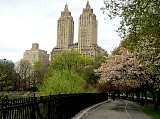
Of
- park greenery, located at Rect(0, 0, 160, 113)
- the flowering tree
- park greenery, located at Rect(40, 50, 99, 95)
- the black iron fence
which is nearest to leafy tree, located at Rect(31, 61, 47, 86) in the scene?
park greenery, located at Rect(0, 0, 160, 113)

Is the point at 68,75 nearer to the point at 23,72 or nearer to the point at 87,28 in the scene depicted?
the point at 23,72

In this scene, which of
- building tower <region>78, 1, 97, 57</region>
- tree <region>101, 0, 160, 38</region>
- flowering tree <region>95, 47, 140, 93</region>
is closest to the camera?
tree <region>101, 0, 160, 38</region>

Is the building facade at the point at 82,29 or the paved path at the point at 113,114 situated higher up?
the building facade at the point at 82,29

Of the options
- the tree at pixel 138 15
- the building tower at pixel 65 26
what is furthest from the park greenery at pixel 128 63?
the building tower at pixel 65 26

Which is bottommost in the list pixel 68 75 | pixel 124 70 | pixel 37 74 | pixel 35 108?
pixel 35 108

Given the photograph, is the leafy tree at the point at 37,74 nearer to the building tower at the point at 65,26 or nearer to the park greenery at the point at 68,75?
the park greenery at the point at 68,75

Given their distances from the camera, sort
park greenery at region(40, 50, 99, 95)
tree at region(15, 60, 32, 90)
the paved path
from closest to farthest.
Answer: the paved path → park greenery at region(40, 50, 99, 95) → tree at region(15, 60, 32, 90)

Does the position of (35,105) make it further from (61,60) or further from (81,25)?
(81,25)

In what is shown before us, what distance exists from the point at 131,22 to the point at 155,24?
4.39ft

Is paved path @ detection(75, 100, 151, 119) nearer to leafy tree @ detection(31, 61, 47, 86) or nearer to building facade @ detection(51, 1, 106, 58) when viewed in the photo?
leafy tree @ detection(31, 61, 47, 86)

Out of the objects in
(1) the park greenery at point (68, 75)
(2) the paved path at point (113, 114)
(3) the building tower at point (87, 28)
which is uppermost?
(3) the building tower at point (87, 28)

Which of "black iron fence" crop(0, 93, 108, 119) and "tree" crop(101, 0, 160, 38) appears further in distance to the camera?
"tree" crop(101, 0, 160, 38)

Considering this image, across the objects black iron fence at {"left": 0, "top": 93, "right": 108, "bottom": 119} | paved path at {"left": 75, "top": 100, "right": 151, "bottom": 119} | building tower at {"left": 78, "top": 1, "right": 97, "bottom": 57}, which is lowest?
paved path at {"left": 75, "top": 100, "right": 151, "bottom": 119}

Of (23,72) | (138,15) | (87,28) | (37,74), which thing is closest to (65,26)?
(87,28)
